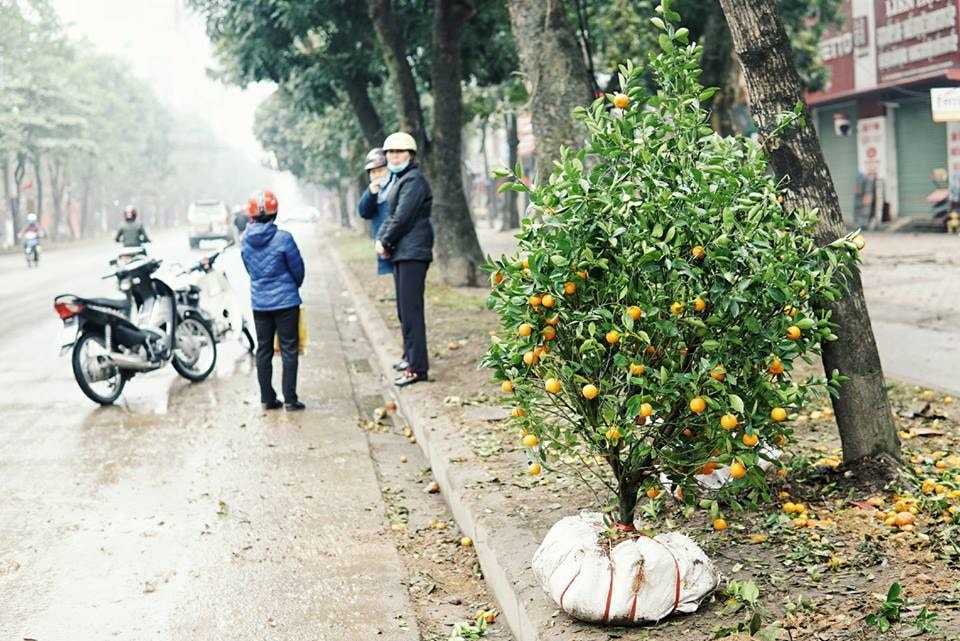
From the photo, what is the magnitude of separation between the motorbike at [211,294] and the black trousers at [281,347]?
1.90 m

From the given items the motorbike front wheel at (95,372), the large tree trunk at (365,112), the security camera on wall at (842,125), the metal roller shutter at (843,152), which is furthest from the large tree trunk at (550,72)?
the security camera on wall at (842,125)

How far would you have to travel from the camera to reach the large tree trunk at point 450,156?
16.6 meters

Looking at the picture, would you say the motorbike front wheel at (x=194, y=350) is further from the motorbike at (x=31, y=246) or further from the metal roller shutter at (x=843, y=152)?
the motorbike at (x=31, y=246)

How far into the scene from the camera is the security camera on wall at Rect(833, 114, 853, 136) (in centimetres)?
2995

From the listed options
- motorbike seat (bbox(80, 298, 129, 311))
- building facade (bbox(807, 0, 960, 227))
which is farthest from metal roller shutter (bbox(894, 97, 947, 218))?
motorbike seat (bbox(80, 298, 129, 311))

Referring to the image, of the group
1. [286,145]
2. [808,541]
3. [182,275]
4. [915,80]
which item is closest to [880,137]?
[915,80]

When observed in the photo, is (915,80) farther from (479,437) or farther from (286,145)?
(286,145)

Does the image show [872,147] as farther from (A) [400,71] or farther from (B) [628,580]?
(B) [628,580]

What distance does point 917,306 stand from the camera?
44.4 feet

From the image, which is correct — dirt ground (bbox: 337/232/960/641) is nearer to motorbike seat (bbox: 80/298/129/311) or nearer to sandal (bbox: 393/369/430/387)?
sandal (bbox: 393/369/430/387)

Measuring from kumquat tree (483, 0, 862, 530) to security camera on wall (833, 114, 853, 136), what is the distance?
2735 cm

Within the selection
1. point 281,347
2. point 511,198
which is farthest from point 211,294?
point 511,198

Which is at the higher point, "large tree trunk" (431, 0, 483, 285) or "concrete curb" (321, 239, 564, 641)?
"large tree trunk" (431, 0, 483, 285)

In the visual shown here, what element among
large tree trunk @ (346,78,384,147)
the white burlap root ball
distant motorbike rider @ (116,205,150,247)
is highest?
large tree trunk @ (346,78,384,147)
